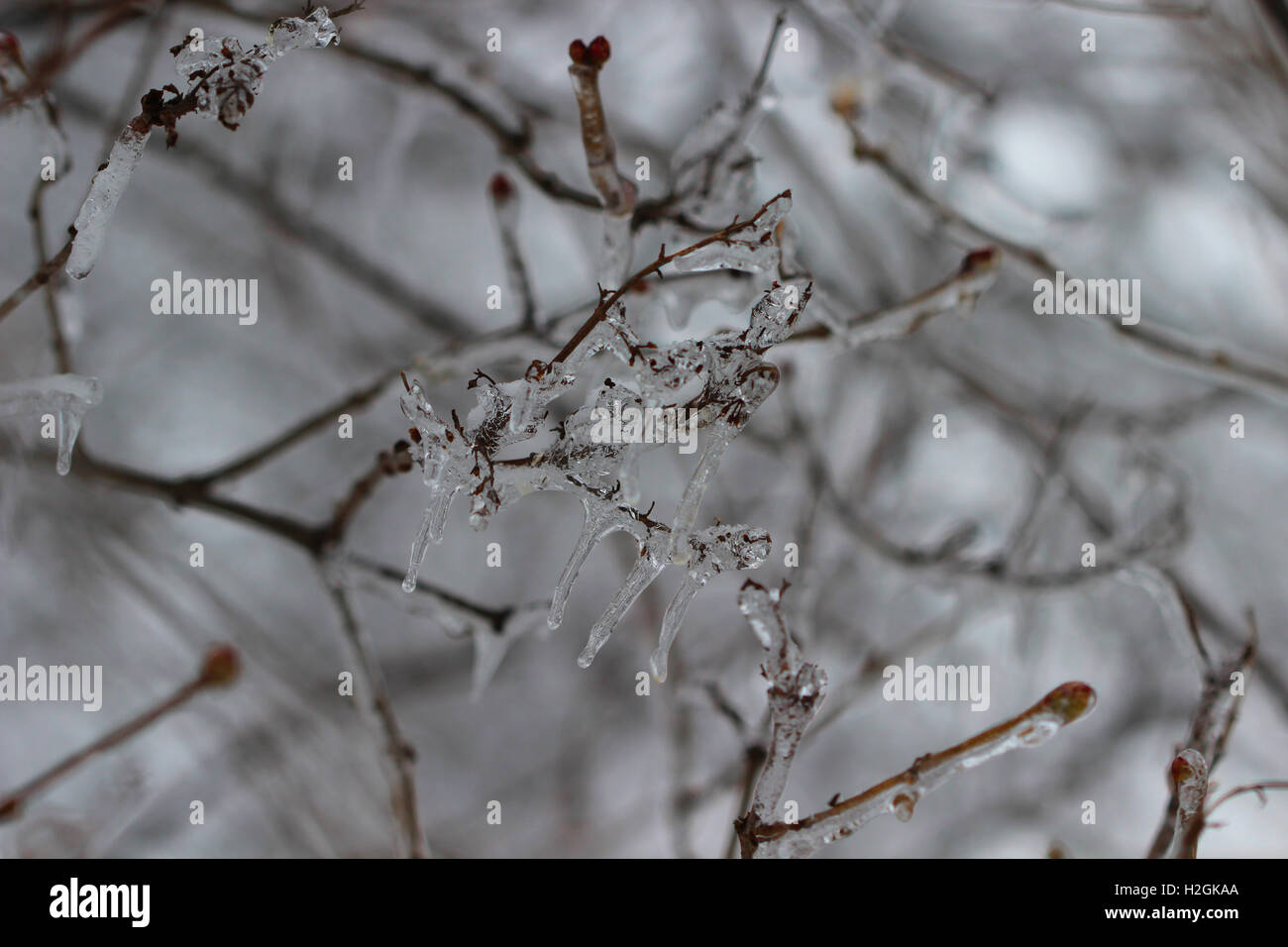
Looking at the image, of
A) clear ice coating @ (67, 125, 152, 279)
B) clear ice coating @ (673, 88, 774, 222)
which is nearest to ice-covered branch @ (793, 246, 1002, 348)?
clear ice coating @ (673, 88, 774, 222)

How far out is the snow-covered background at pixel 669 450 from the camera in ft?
4.67

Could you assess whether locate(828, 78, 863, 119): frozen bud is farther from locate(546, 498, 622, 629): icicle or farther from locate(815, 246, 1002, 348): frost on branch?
locate(546, 498, 622, 629): icicle

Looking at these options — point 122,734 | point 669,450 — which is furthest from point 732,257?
point 669,450

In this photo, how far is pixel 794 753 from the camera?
0.71m

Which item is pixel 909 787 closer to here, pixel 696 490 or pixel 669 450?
pixel 696 490

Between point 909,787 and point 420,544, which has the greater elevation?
point 420,544

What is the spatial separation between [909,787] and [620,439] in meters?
0.35

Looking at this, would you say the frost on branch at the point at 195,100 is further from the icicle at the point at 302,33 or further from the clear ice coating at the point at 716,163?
the clear ice coating at the point at 716,163

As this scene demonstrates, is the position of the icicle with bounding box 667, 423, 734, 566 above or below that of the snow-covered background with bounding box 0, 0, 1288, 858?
below

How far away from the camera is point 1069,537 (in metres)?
2.16

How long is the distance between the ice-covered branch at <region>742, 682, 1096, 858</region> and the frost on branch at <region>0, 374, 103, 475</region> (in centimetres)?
65

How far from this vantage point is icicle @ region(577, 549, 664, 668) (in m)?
0.67

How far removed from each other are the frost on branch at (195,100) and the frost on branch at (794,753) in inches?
21.4
